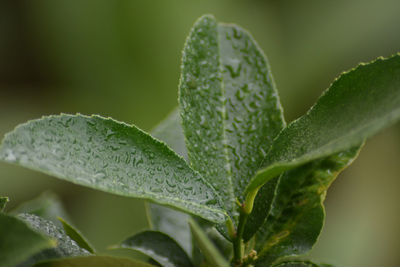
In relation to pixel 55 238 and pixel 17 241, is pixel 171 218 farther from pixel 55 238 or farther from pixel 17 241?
pixel 17 241

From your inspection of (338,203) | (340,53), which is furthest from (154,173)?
(340,53)

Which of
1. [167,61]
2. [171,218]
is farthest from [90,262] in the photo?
[167,61]

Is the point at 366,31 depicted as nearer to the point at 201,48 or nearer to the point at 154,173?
the point at 201,48

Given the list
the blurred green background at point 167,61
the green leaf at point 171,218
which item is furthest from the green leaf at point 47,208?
the blurred green background at point 167,61

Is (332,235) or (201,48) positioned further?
(332,235)

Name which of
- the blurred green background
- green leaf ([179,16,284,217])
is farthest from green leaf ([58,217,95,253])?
the blurred green background

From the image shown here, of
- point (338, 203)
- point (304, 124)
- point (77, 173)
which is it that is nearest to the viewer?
point (77, 173)

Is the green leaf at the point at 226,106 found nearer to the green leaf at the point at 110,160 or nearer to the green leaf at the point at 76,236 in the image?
the green leaf at the point at 110,160
